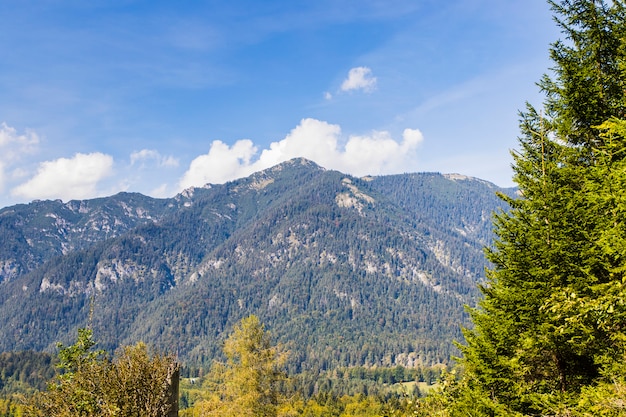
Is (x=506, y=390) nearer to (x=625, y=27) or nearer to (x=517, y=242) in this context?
(x=517, y=242)

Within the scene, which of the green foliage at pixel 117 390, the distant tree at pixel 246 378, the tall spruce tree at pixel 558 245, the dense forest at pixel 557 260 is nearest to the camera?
the green foliage at pixel 117 390

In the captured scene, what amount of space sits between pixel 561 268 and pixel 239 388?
811 inches

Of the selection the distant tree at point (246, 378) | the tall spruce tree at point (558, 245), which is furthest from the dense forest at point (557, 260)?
the distant tree at point (246, 378)

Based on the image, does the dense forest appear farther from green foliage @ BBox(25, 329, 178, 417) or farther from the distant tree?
the distant tree

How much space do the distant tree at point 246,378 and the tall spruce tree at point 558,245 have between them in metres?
14.2

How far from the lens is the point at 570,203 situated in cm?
1355

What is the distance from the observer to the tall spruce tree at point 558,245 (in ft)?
42.4

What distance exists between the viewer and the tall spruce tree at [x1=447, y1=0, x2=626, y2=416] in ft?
42.4

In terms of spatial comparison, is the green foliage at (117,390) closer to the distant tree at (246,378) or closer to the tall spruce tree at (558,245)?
the tall spruce tree at (558,245)

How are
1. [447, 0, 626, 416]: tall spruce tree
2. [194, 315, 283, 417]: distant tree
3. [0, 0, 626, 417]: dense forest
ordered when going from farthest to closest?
[194, 315, 283, 417]: distant tree
[447, 0, 626, 416]: tall spruce tree
[0, 0, 626, 417]: dense forest

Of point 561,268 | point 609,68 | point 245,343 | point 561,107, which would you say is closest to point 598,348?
point 561,268

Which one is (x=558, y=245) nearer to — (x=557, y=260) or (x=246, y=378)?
(x=557, y=260)

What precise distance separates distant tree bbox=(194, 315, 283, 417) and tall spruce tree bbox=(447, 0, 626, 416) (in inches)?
558

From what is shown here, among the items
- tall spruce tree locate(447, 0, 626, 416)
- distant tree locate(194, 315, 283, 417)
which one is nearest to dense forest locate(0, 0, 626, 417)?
tall spruce tree locate(447, 0, 626, 416)
